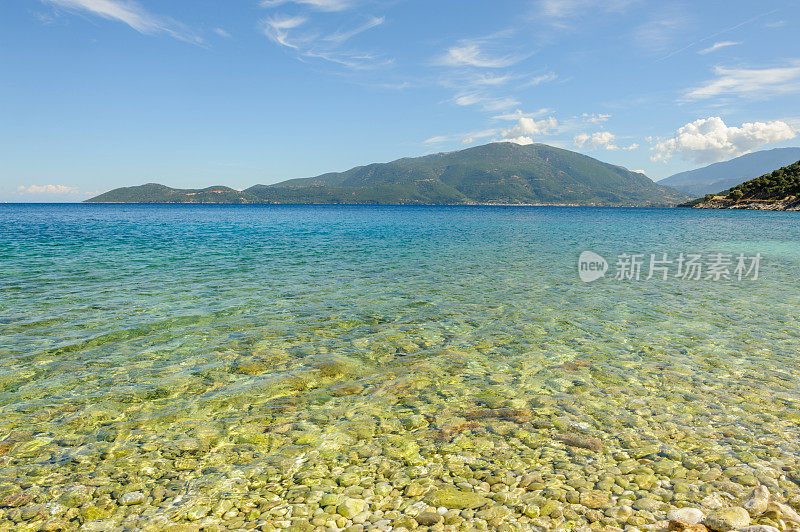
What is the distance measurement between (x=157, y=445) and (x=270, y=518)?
9.72ft

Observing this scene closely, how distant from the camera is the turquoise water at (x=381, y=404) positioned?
5.99 meters

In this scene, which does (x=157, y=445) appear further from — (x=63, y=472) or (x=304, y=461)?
(x=304, y=461)

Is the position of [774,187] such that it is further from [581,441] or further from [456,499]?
[456,499]

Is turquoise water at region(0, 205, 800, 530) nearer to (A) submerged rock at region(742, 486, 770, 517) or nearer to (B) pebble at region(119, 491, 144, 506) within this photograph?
(B) pebble at region(119, 491, 144, 506)

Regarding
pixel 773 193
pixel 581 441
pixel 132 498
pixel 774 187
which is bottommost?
pixel 581 441

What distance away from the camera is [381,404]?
8898 millimetres

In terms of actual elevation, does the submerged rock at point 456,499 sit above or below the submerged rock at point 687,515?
below

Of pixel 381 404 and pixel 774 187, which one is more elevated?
pixel 774 187

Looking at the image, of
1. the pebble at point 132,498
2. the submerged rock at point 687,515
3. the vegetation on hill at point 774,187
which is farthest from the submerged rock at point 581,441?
the vegetation on hill at point 774,187

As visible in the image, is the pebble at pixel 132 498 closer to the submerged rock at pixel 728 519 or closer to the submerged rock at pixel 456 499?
the submerged rock at pixel 456 499

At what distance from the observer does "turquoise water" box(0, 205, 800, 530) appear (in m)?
5.99

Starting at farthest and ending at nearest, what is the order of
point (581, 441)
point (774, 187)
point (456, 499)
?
point (774, 187), point (581, 441), point (456, 499)

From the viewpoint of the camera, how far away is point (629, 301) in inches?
725

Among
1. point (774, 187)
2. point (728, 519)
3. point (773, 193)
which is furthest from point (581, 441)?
point (774, 187)
